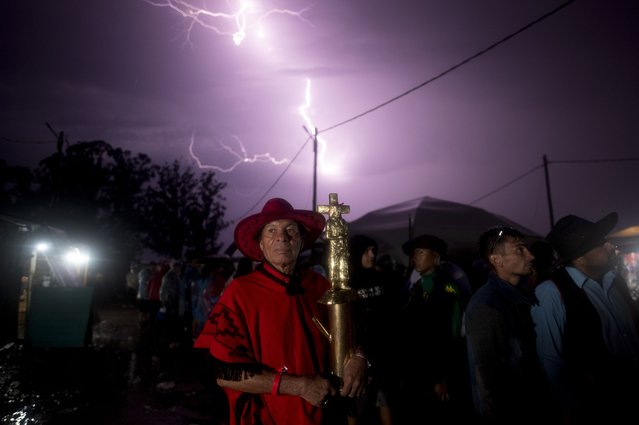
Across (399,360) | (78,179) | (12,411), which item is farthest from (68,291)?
(78,179)

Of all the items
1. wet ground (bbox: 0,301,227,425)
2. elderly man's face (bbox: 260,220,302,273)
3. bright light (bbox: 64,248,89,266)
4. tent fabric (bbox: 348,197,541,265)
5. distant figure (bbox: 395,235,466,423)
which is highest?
tent fabric (bbox: 348,197,541,265)

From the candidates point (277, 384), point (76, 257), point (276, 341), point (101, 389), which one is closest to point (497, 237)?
point (276, 341)

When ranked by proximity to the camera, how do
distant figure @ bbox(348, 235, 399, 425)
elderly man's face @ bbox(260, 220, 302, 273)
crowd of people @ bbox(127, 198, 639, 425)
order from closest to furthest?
crowd of people @ bbox(127, 198, 639, 425), elderly man's face @ bbox(260, 220, 302, 273), distant figure @ bbox(348, 235, 399, 425)

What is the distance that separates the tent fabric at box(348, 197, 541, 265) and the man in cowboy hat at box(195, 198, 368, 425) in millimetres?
9887

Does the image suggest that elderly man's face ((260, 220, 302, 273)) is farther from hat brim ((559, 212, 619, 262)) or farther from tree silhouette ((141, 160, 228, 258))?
tree silhouette ((141, 160, 228, 258))

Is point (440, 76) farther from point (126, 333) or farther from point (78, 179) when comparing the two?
point (78, 179)

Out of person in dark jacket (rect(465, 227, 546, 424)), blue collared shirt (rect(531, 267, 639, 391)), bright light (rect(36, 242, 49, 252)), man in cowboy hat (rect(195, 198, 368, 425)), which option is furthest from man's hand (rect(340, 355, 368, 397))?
bright light (rect(36, 242, 49, 252))

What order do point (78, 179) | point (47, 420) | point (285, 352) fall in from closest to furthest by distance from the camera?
point (285, 352), point (47, 420), point (78, 179)

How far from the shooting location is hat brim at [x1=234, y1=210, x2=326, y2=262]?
2291 millimetres

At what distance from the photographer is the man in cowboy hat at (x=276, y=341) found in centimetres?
179

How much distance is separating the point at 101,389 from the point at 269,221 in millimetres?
6945

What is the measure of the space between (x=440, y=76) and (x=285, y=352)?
910 cm

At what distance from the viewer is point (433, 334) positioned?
14.7 feet

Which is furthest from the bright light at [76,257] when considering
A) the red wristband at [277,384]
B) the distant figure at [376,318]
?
the red wristband at [277,384]
